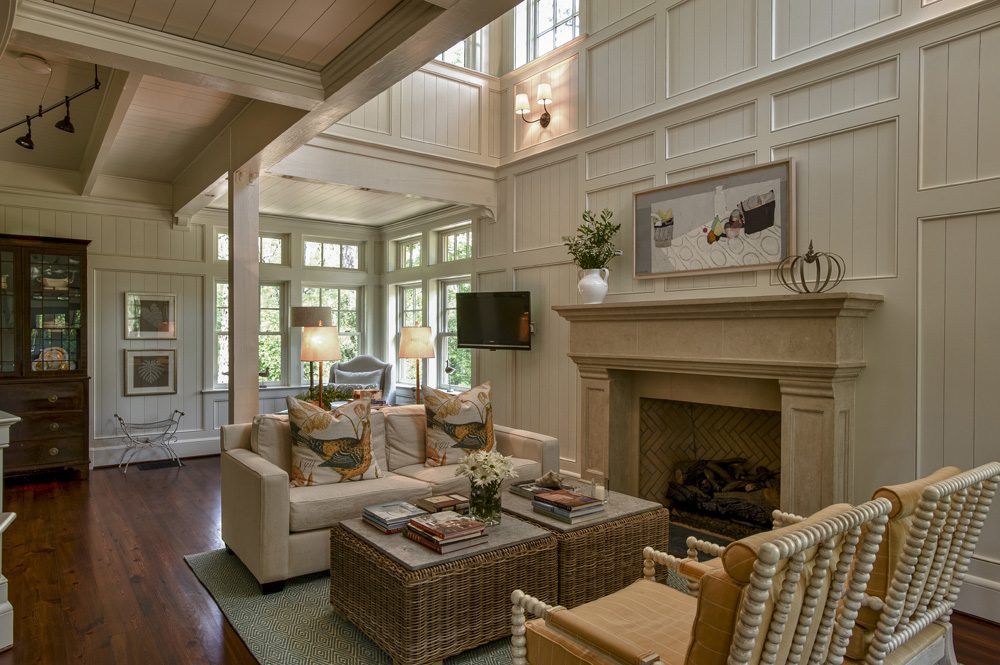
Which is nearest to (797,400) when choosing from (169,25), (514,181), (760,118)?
(760,118)

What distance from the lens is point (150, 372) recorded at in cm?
639

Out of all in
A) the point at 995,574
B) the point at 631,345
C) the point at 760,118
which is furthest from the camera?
the point at 631,345

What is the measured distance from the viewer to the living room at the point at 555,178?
2.90 meters

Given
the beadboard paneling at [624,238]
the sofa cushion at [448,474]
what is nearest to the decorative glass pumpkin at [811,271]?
the beadboard paneling at [624,238]

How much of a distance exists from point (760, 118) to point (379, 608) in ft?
11.3

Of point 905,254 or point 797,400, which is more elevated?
point 905,254

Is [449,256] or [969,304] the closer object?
[969,304]

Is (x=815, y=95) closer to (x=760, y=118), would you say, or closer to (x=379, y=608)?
(x=760, y=118)

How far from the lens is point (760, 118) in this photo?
3746 millimetres

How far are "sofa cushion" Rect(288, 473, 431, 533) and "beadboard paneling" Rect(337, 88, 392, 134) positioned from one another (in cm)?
285

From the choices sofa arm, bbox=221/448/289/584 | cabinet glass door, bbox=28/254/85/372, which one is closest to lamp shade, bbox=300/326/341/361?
sofa arm, bbox=221/448/289/584

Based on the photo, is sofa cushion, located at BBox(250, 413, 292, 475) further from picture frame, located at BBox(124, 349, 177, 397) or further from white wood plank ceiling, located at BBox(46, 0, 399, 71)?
picture frame, located at BBox(124, 349, 177, 397)

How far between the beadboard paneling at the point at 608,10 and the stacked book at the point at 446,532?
3.84 m

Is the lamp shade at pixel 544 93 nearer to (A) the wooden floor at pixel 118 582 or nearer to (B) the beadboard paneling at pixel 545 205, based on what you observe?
(B) the beadboard paneling at pixel 545 205
